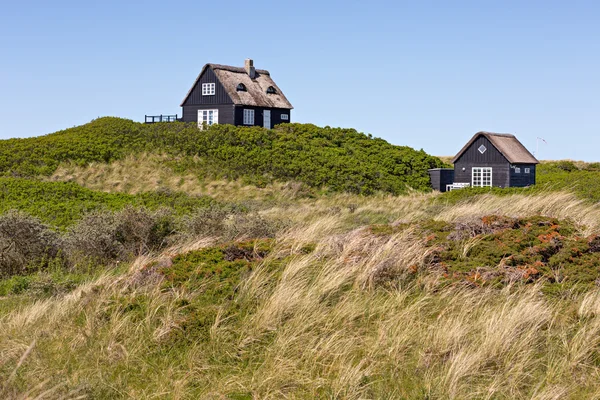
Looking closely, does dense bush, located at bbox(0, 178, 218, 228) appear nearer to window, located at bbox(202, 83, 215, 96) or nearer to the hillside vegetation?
the hillside vegetation

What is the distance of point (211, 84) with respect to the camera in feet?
176

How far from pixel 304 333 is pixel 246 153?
113 ft

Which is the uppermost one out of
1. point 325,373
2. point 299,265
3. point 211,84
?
point 211,84

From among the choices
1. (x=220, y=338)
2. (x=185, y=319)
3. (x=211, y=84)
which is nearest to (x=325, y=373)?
(x=220, y=338)

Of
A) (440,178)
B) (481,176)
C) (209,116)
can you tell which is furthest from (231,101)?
(481,176)

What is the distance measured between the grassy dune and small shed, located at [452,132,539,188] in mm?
32782

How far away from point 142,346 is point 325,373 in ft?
6.50

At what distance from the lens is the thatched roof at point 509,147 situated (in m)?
41.2

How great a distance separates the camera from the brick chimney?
57.3 meters

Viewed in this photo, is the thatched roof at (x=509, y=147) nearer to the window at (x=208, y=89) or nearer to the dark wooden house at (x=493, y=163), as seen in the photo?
the dark wooden house at (x=493, y=163)

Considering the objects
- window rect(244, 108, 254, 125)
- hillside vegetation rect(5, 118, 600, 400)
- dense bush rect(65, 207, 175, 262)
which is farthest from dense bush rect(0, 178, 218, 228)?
window rect(244, 108, 254, 125)

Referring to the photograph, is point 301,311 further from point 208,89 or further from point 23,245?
point 208,89

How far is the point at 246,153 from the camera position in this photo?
41.4m

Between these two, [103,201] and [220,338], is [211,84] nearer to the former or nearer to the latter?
[103,201]
